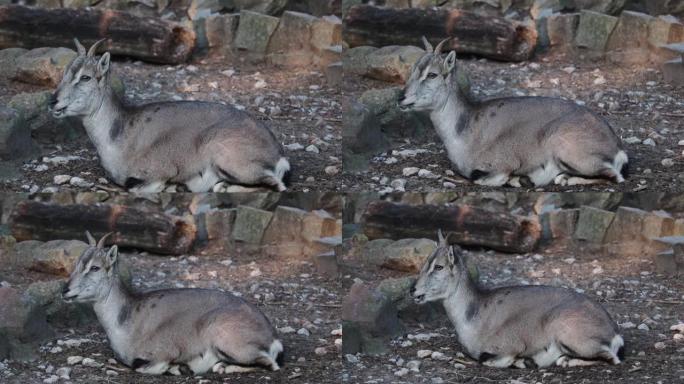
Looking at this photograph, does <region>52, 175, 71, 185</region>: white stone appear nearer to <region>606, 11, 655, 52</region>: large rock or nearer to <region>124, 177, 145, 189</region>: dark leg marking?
<region>124, 177, 145, 189</region>: dark leg marking

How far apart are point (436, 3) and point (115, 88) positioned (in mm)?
2638

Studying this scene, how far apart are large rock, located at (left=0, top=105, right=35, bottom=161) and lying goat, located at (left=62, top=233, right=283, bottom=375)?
3.47 feet

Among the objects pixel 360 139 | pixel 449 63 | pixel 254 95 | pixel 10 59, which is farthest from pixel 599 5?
pixel 10 59

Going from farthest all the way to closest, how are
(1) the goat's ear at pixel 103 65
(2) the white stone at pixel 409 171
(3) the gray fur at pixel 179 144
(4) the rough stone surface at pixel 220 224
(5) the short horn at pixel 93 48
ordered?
(4) the rough stone surface at pixel 220 224 → (2) the white stone at pixel 409 171 → (3) the gray fur at pixel 179 144 → (1) the goat's ear at pixel 103 65 → (5) the short horn at pixel 93 48

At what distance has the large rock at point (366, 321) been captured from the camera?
11773mm

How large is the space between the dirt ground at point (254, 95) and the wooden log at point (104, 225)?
43 centimetres

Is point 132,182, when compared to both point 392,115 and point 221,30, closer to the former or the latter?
point 221,30

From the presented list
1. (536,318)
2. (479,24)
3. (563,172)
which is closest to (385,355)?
(536,318)

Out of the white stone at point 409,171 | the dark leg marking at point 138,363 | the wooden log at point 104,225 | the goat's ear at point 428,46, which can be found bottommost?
the dark leg marking at point 138,363

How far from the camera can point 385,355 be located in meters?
11.7

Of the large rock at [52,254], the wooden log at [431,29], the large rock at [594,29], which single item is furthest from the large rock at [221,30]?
the large rock at [594,29]

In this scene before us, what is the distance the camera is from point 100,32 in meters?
11.8

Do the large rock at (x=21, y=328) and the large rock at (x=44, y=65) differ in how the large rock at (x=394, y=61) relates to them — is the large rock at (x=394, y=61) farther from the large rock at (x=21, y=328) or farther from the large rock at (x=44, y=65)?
the large rock at (x=21, y=328)

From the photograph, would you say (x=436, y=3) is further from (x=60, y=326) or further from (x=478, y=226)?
(x=60, y=326)
